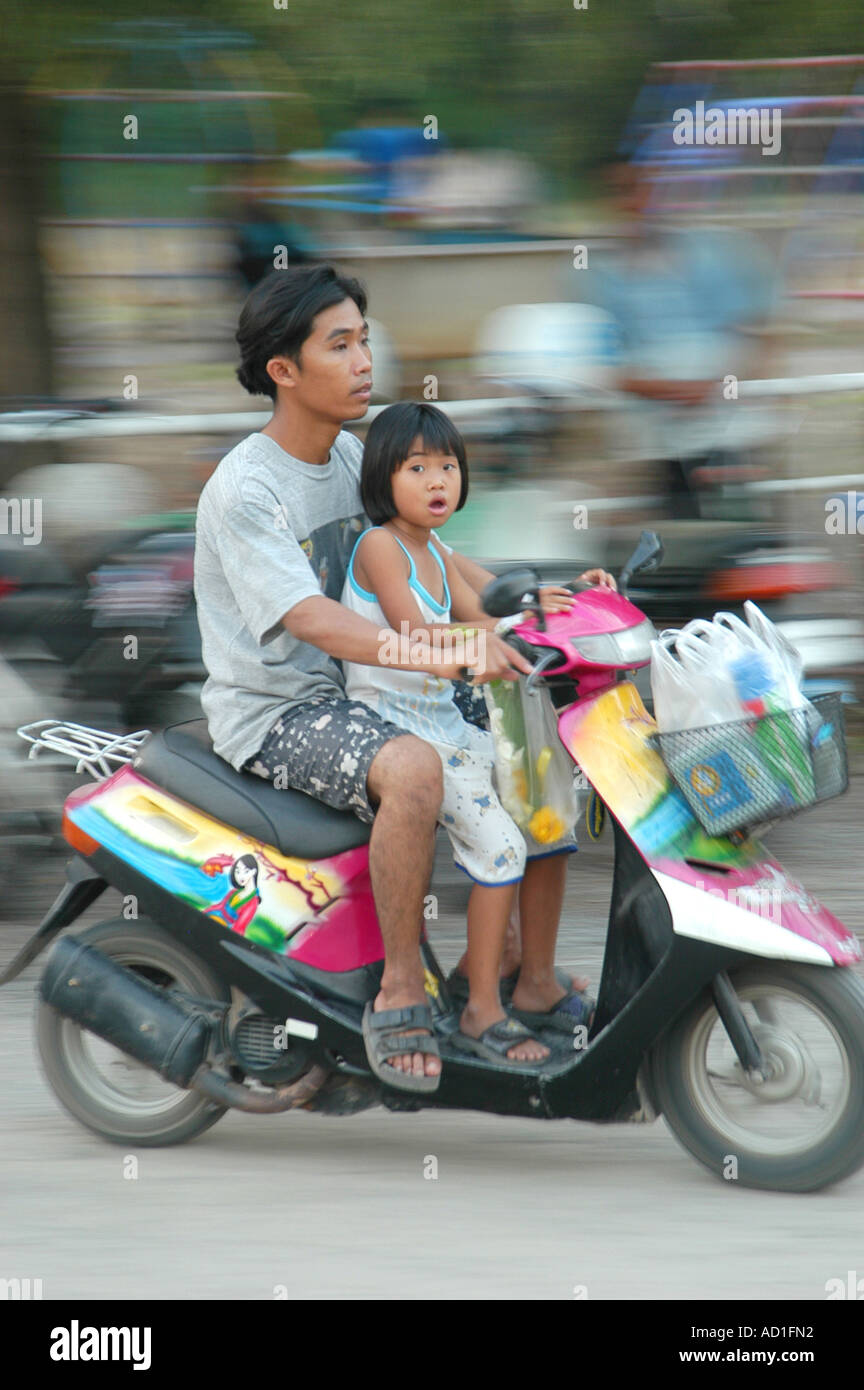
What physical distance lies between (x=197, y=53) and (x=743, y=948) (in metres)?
3.84

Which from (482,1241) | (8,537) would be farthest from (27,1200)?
(8,537)

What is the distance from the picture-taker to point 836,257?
751 centimetres

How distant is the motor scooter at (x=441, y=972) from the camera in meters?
3.26

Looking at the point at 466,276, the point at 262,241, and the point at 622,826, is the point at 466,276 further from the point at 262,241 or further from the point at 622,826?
the point at 622,826

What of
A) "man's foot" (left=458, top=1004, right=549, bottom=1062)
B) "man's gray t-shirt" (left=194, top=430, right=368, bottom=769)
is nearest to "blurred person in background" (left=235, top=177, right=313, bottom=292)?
"man's gray t-shirt" (left=194, top=430, right=368, bottom=769)

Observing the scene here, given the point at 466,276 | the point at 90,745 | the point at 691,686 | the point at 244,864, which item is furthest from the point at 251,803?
the point at 466,276

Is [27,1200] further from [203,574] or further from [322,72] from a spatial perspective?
[322,72]

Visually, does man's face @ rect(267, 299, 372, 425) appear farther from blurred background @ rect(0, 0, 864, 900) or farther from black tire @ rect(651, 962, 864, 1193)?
blurred background @ rect(0, 0, 864, 900)

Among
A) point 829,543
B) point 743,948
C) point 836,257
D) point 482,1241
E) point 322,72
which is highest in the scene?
point 322,72

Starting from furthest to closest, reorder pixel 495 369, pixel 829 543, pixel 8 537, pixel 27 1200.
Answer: pixel 829 543 → pixel 495 369 → pixel 8 537 → pixel 27 1200

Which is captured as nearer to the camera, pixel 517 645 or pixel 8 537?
pixel 517 645

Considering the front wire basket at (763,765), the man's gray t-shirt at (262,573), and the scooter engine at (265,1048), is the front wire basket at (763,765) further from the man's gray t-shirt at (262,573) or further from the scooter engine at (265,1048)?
the scooter engine at (265,1048)

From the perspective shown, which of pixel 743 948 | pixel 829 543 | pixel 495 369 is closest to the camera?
pixel 743 948

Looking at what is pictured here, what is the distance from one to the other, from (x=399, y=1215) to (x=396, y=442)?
149 cm
